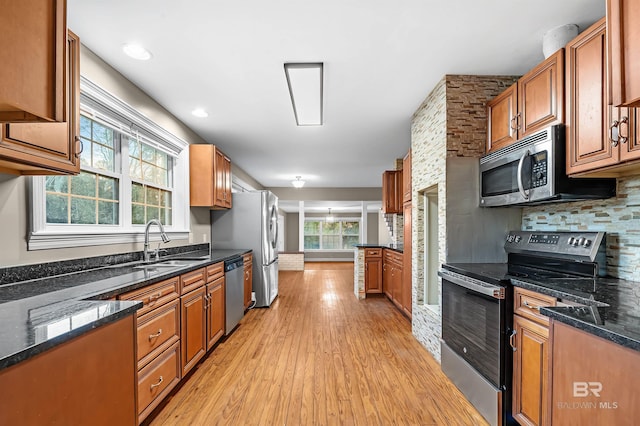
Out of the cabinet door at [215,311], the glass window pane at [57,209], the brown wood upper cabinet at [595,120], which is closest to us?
the brown wood upper cabinet at [595,120]

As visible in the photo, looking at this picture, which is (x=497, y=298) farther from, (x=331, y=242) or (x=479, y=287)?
(x=331, y=242)

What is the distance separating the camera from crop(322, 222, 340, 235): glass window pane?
12492mm

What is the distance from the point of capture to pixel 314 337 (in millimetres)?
3346

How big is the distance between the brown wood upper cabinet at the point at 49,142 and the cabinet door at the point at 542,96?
8.41 ft

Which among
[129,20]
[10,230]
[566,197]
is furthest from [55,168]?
[566,197]

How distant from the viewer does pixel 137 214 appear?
2.91 m

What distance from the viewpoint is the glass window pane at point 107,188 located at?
243 centimetres

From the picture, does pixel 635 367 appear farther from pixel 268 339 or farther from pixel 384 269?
pixel 384 269

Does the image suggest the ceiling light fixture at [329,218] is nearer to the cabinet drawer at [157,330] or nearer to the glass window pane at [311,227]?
the glass window pane at [311,227]

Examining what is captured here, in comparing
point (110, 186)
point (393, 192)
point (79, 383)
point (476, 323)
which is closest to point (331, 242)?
point (393, 192)

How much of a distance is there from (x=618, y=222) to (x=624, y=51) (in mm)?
1277

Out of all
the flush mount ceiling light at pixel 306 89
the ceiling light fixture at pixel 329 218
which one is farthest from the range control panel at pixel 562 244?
the ceiling light fixture at pixel 329 218

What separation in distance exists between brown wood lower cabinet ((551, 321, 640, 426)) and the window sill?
8.92 feet

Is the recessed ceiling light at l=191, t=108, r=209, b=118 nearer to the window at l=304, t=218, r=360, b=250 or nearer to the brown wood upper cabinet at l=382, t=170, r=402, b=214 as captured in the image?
the brown wood upper cabinet at l=382, t=170, r=402, b=214
